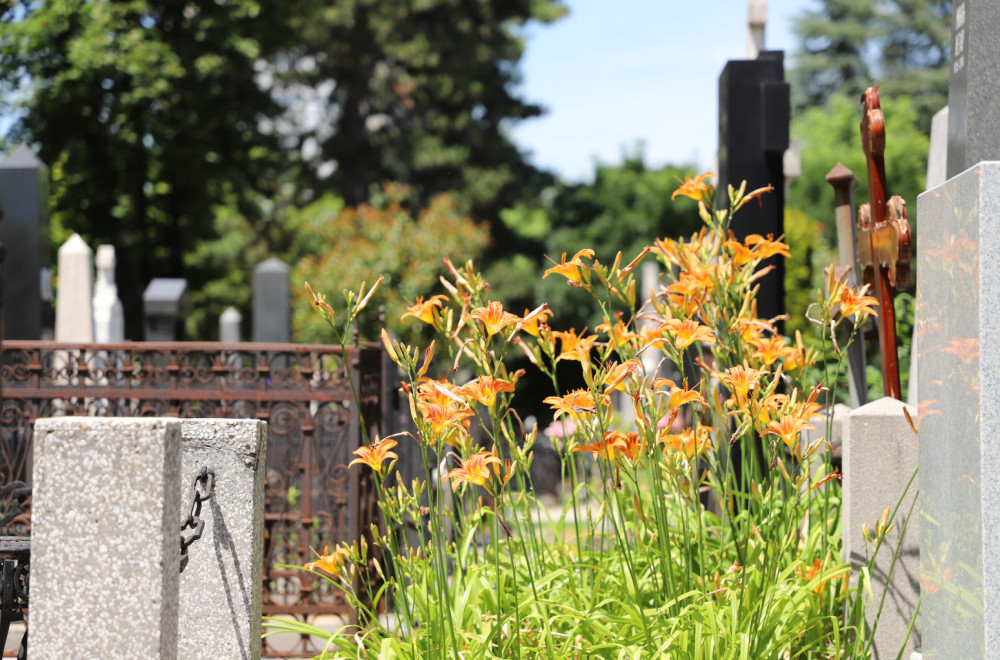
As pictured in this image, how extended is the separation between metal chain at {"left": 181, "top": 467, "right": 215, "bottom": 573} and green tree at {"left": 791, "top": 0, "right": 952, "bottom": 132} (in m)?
31.2

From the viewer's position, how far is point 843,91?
1244 inches

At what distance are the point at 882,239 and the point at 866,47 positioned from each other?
3298 centimetres

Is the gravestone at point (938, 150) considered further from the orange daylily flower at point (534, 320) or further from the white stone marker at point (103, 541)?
the white stone marker at point (103, 541)

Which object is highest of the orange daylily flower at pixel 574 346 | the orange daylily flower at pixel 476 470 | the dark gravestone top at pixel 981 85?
the dark gravestone top at pixel 981 85

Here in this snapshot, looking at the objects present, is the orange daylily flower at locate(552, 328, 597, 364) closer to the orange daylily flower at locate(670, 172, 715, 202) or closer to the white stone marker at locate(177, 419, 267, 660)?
the orange daylily flower at locate(670, 172, 715, 202)

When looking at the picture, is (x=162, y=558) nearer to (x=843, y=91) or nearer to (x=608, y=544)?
(x=608, y=544)

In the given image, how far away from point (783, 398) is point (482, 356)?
2.61 ft

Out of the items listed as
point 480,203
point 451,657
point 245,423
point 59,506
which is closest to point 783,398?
point 451,657

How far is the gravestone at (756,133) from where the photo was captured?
4422 mm

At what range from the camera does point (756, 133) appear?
446cm

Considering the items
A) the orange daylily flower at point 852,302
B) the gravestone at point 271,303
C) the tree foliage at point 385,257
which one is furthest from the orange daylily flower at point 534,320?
the tree foliage at point 385,257

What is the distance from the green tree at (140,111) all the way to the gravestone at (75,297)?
7618mm

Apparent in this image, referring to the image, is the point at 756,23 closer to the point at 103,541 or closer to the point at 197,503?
the point at 197,503

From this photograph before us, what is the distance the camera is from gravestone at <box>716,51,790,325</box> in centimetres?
442
